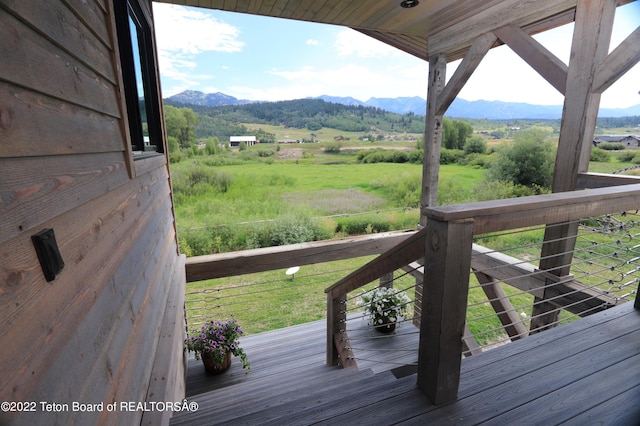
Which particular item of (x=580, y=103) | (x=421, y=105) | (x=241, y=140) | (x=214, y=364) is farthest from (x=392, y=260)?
(x=241, y=140)

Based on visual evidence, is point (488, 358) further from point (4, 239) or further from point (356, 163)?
point (356, 163)

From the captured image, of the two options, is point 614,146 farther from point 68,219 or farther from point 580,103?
point 68,219

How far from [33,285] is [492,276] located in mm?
3292

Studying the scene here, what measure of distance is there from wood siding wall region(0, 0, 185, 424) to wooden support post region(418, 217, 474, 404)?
3.24 feet

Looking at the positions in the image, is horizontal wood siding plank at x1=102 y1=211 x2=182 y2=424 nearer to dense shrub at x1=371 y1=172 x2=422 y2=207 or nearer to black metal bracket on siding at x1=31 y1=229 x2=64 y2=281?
black metal bracket on siding at x1=31 y1=229 x2=64 y2=281

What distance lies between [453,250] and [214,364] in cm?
252

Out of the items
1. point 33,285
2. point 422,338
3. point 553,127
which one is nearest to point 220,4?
point 33,285

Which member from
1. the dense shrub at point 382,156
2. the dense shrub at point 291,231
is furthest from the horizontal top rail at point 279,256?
the dense shrub at point 382,156

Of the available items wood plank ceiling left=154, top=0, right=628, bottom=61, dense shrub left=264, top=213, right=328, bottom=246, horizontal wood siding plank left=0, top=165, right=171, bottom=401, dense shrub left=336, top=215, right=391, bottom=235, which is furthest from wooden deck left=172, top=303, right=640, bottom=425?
dense shrub left=336, top=215, right=391, bottom=235

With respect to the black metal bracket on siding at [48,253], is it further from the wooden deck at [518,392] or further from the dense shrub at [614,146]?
the dense shrub at [614,146]

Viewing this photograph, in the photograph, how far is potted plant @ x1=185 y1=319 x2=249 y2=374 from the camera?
102 inches

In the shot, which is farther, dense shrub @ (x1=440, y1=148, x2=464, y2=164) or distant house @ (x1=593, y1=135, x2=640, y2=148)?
dense shrub @ (x1=440, y1=148, x2=464, y2=164)

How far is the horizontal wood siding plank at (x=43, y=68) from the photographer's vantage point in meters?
0.49

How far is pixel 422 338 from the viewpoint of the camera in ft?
3.56
